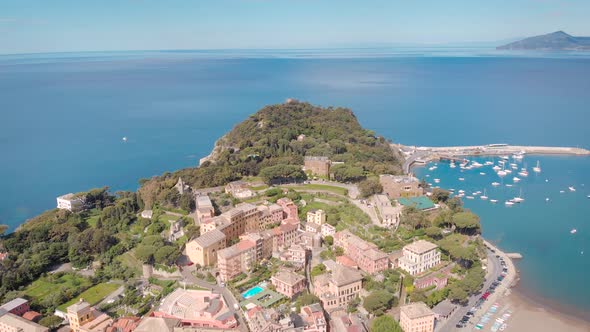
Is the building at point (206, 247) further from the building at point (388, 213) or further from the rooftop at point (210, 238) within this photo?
the building at point (388, 213)

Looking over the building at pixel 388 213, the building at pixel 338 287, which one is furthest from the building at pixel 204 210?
the building at pixel 388 213

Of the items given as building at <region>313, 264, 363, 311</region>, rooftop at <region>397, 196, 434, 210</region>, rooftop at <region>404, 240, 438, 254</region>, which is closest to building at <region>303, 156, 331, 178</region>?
rooftop at <region>397, 196, 434, 210</region>

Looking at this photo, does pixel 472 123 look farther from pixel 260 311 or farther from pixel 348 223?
pixel 260 311

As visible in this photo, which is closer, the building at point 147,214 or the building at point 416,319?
the building at point 416,319

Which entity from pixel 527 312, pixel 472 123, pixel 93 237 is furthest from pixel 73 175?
pixel 472 123

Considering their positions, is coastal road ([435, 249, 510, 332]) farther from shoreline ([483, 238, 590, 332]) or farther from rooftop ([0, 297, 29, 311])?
rooftop ([0, 297, 29, 311])

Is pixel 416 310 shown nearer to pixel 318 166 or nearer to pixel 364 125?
pixel 318 166

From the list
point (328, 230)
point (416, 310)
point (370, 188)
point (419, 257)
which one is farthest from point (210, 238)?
point (370, 188)

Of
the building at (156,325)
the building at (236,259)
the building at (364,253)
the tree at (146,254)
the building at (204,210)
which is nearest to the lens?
the building at (156,325)
